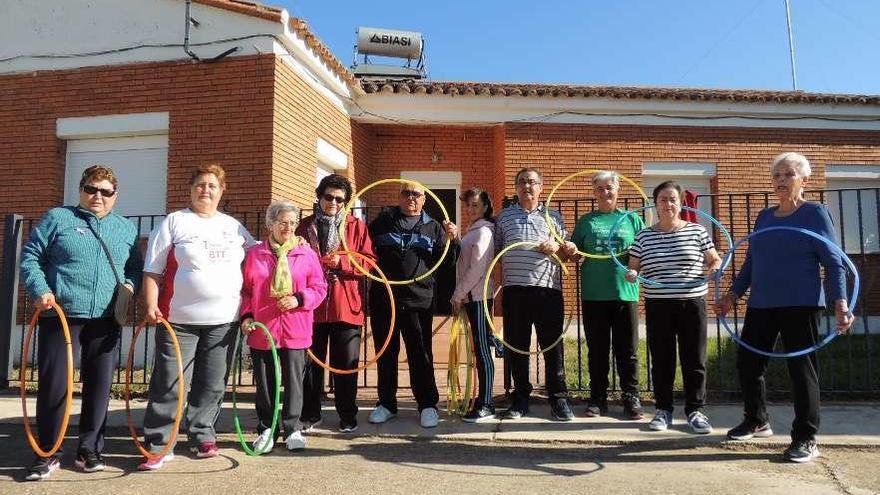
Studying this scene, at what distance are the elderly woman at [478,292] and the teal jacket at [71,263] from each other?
8.63 feet

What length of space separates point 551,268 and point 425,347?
4.10ft

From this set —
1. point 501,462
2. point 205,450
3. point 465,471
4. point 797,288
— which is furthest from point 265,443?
point 797,288

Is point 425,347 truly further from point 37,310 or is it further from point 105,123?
point 105,123

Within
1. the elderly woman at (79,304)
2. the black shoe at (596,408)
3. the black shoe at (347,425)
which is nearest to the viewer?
the elderly woman at (79,304)

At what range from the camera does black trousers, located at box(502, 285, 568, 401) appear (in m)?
5.11

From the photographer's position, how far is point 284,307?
437 cm

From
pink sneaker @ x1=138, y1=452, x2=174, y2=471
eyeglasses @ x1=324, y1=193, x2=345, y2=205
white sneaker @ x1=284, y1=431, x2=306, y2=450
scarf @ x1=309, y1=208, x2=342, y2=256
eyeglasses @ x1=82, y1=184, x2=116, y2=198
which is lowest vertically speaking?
pink sneaker @ x1=138, y1=452, x2=174, y2=471

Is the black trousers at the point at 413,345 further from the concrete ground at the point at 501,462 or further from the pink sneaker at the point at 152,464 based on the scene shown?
the pink sneaker at the point at 152,464

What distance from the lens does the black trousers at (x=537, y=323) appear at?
511 cm

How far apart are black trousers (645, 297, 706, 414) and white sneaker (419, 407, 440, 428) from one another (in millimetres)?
1812

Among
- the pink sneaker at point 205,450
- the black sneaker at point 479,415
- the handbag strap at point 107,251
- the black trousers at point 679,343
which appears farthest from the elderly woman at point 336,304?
the black trousers at point 679,343

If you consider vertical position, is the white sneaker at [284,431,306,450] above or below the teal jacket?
below

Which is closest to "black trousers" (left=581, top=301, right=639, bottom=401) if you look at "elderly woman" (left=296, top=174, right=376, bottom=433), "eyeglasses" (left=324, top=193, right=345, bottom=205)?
"elderly woman" (left=296, top=174, right=376, bottom=433)

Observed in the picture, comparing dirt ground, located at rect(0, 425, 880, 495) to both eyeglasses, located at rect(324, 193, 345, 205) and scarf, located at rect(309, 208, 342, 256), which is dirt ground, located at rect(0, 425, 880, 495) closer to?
scarf, located at rect(309, 208, 342, 256)
